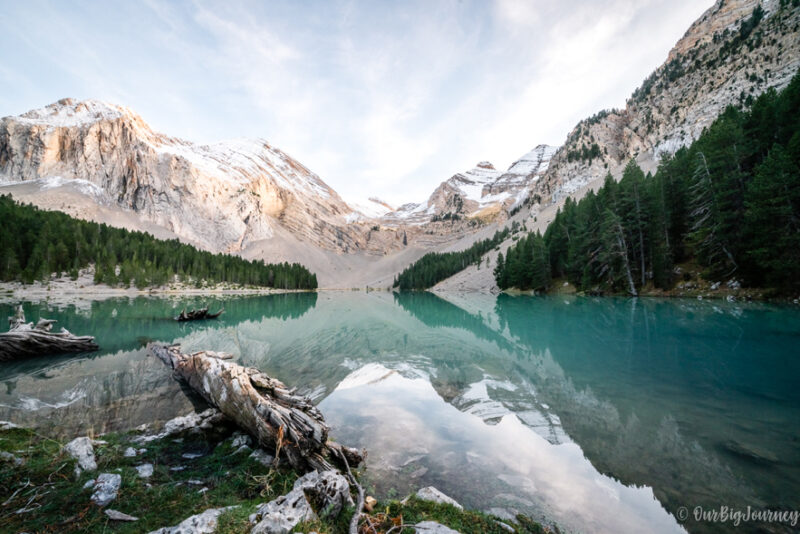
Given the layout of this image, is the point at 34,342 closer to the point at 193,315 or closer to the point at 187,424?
the point at 187,424

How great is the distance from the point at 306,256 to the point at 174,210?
67156 millimetres

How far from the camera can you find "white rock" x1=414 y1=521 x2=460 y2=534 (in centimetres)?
356

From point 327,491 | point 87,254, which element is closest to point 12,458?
point 327,491

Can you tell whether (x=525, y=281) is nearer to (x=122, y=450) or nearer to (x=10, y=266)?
(x=122, y=450)

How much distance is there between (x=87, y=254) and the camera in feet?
235

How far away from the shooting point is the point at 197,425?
6.95m

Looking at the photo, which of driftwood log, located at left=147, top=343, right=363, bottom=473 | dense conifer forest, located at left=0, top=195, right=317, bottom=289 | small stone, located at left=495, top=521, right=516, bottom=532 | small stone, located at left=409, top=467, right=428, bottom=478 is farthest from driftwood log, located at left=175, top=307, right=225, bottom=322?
dense conifer forest, located at left=0, top=195, right=317, bottom=289

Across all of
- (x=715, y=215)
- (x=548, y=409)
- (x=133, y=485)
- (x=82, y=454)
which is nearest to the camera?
(x=133, y=485)

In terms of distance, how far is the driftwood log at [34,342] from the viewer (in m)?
13.3

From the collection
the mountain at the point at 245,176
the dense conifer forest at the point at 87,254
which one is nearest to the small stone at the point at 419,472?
the dense conifer forest at the point at 87,254

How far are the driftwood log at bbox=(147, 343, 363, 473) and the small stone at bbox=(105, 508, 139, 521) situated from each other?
1940 millimetres

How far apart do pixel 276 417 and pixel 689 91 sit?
14721 centimetres

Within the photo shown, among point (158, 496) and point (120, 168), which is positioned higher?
point (120, 168)

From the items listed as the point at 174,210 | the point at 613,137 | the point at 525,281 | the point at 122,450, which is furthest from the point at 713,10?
the point at 174,210
